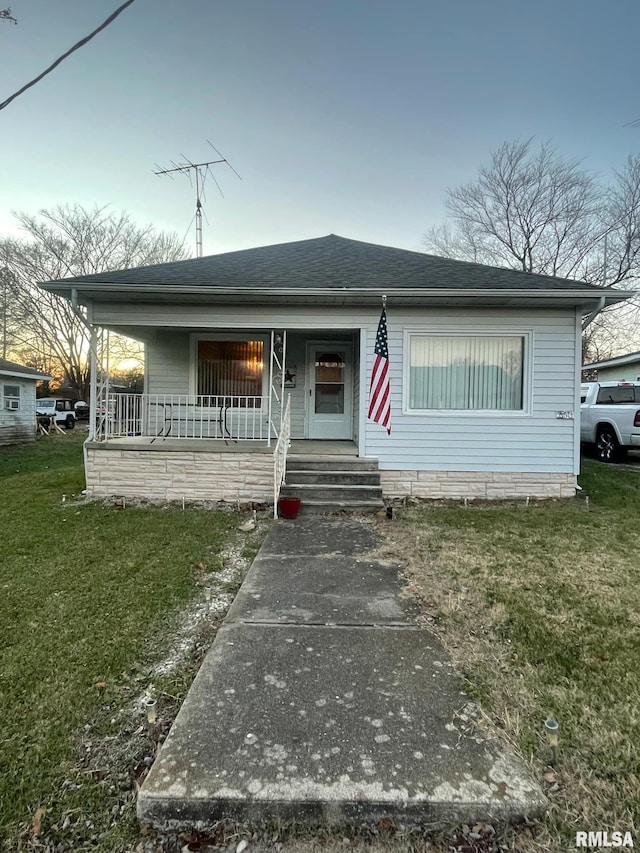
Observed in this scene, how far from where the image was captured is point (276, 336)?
773 cm

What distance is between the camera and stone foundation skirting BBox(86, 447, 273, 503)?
6.35 meters

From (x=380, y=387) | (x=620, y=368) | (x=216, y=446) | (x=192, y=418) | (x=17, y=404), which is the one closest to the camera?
(x=380, y=387)

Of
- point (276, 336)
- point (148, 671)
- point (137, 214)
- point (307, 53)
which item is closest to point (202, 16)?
point (276, 336)

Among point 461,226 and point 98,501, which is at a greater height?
point 461,226

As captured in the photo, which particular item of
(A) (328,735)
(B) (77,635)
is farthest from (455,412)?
(B) (77,635)

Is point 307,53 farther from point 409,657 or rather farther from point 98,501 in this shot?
point 409,657

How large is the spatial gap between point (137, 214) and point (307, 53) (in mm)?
21154

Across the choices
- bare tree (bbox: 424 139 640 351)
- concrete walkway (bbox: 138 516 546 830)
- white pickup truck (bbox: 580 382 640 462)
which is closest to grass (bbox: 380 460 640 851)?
concrete walkway (bbox: 138 516 546 830)

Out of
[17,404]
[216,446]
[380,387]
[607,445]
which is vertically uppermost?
[380,387]

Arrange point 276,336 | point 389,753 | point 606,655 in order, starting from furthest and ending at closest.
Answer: point 276,336
point 606,655
point 389,753

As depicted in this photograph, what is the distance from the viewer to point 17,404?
1541 centimetres

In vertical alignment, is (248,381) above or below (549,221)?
below

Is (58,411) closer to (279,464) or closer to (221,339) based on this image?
(221,339)

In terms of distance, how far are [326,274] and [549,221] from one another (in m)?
19.9
